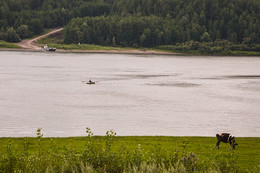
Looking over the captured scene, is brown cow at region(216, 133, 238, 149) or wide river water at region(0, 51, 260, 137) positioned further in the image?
wide river water at region(0, 51, 260, 137)

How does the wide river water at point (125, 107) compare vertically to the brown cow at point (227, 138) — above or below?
below

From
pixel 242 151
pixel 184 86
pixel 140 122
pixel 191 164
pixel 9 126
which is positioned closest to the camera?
pixel 191 164

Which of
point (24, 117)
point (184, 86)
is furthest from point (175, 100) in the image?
point (24, 117)

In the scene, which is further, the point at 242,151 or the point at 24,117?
the point at 24,117

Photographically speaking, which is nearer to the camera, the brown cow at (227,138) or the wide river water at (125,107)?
the brown cow at (227,138)

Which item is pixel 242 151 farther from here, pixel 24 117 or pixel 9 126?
pixel 24 117

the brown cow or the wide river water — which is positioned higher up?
the brown cow

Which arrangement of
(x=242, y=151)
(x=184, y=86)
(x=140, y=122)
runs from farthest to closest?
(x=184, y=86), (x=140, y=122), (x=242, y=151)

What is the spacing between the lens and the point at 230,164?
2334 centimetres

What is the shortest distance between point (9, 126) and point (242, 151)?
2398cm

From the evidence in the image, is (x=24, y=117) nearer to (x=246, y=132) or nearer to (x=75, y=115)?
(x=75, y=115)

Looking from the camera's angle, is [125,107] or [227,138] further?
[125,107]

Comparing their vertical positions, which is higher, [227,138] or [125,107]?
[227,138]

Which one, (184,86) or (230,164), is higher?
(230,164)
